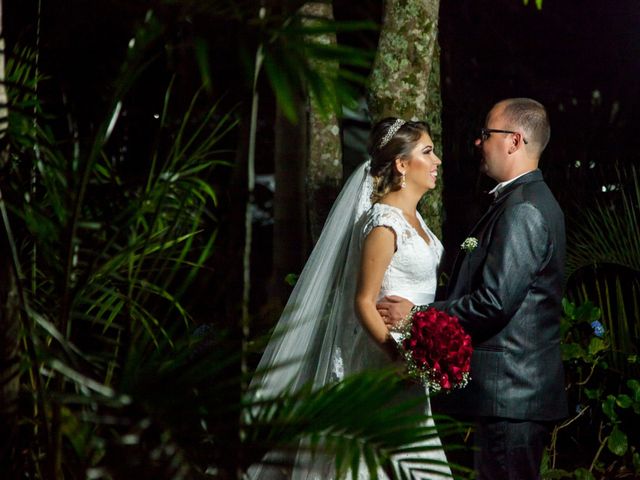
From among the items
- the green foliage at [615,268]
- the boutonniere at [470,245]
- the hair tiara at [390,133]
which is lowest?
the green foliage at [615,268]

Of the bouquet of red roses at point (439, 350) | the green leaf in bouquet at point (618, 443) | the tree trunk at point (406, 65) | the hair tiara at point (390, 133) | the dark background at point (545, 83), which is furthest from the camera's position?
the dark background at point (545, 83)

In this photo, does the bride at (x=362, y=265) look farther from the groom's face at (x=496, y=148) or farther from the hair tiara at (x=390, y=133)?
the groom's face at (x=496, y=148)

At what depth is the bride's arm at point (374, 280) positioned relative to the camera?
4.07 meters

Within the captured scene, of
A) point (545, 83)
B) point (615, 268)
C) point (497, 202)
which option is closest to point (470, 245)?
point (497, 202)

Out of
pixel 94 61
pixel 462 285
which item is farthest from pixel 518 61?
pixel 94 61

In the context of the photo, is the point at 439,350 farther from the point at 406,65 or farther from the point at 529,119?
the point at 406,65

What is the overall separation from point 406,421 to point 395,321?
7.48 ft

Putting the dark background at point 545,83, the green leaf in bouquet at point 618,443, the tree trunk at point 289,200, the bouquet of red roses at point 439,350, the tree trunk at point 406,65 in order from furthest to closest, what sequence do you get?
the dark background at point 545,83 → the tree trunk at point 289,200 → the green leaf in bouquet at point 618,443 → the tree trunk at point 406,65 → the bouquet of red roses at point 439,350

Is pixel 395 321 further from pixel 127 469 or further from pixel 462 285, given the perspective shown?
pixel 127 469

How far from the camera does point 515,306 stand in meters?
3.87

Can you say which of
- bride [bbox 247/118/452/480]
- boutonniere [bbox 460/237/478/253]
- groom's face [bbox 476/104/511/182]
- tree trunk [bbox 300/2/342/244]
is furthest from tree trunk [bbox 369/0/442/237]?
boutonniere [bbox 460/237/478/253]

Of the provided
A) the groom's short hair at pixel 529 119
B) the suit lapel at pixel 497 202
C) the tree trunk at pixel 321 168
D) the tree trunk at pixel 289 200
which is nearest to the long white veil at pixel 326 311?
the suit lapel at pixel 497 202

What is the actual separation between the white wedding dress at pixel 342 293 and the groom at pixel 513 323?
282 mm

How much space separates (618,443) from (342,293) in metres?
2.15
